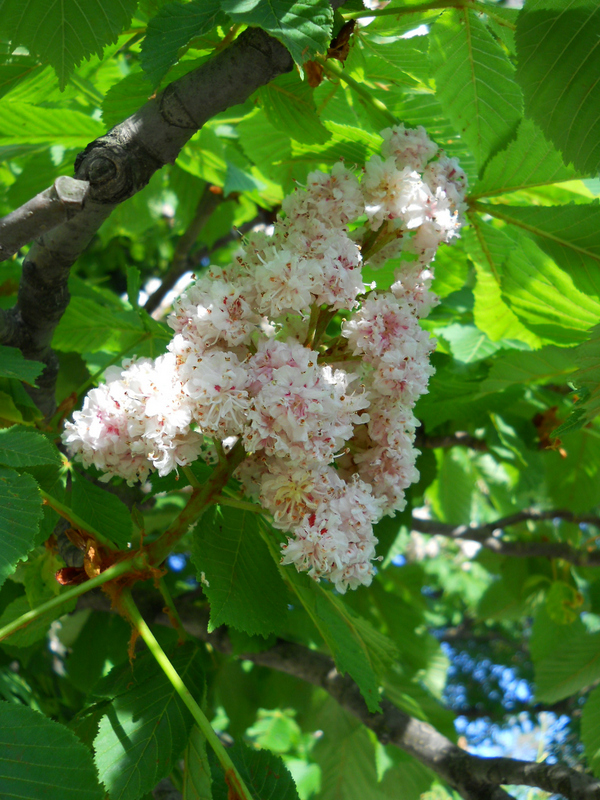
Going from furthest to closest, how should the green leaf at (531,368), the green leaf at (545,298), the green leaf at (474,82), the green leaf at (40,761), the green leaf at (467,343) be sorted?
the green leaf at (467,343) < the green leaf at (531,368) < the green leaf at (545,298) < the green leaf at (474,82) < the green leaf at (40,761)

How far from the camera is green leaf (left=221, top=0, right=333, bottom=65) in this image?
86cm

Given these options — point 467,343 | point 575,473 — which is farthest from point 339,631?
A: point 575,473

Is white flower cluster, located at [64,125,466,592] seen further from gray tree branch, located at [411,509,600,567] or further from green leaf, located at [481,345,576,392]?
gray tree branch, located at [411,509,600,567]

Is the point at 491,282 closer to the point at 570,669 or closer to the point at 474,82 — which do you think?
the point at 474,82

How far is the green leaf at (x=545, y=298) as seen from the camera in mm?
1415

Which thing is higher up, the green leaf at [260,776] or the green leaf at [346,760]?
the green leaf at [260,776]

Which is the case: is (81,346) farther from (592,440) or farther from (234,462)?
(592,440)

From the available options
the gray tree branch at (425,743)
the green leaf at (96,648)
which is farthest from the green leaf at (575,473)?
the green leaf at (96,648)

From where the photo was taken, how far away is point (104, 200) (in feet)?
3.58

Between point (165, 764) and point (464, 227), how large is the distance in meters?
1.26

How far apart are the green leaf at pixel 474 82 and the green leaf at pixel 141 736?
48.4 inches

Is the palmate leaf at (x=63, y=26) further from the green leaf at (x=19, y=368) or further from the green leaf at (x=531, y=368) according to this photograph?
the green leaf at (x=531, y=368)

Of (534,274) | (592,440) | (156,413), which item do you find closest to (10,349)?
(156,413)

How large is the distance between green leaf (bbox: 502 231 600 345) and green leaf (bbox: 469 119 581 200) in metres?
0.13
